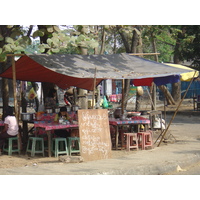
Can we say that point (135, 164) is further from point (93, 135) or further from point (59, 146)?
point (59, 146)

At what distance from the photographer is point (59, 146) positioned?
1039 cm

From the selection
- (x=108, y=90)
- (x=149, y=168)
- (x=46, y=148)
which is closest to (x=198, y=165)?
(x=149, y=168)

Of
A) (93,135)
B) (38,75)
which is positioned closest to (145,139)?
(93,135)

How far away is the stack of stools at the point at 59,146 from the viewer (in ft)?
31.6

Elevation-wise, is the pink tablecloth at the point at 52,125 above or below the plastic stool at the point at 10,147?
above

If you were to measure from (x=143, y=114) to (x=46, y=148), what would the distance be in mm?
3438

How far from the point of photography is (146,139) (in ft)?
35.8

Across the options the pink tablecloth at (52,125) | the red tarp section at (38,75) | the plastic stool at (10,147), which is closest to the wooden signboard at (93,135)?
the pink tablecloth at (52,125)

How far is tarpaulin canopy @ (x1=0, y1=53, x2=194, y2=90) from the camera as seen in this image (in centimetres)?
910

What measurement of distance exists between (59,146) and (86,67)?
239 centimetres

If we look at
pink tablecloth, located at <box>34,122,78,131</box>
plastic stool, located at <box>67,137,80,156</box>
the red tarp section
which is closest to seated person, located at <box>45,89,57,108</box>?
the red tarp section

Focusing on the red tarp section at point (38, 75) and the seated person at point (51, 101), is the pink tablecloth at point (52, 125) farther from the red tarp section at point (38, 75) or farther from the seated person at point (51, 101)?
the seated person at point (51, 101)

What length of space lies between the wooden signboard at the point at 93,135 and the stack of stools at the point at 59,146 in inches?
42.1

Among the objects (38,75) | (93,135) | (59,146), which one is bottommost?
(59,146)
